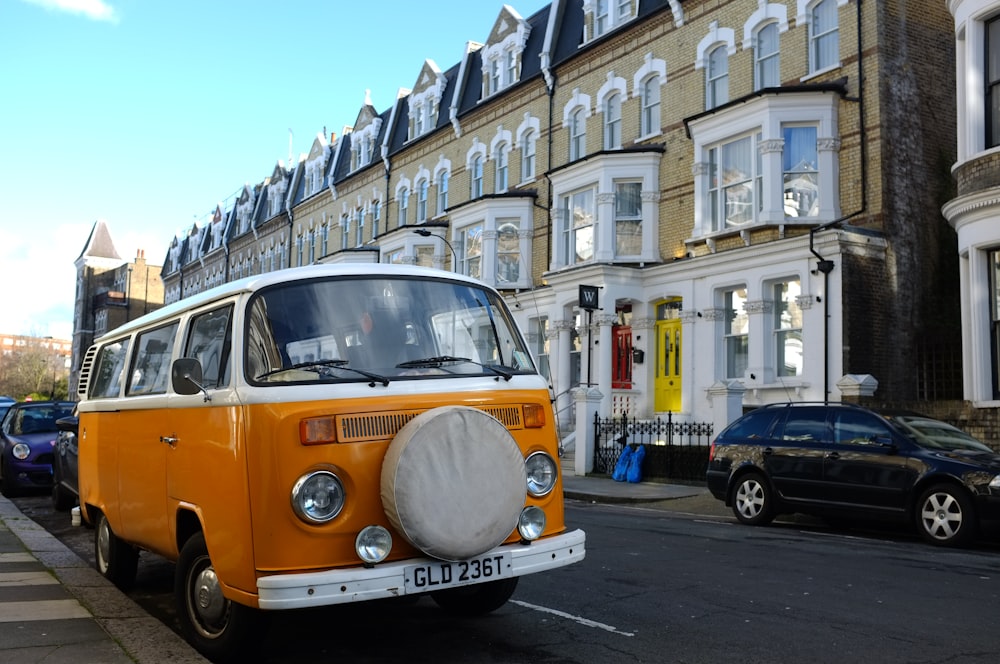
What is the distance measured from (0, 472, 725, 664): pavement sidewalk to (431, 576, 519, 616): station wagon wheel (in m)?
1.81

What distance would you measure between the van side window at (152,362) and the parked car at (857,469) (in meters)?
8.47

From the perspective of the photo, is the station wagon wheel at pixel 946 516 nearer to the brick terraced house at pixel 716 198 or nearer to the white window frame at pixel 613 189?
the brick terraced house at pixel 716 198

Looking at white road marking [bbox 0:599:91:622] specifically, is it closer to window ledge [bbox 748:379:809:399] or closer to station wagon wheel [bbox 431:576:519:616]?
station wagon wheel [bbox 431:576:519:616]

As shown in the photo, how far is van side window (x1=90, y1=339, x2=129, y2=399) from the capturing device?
7414mm

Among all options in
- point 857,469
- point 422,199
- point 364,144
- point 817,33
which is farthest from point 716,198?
point 364,144

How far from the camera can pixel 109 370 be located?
25.7 feet

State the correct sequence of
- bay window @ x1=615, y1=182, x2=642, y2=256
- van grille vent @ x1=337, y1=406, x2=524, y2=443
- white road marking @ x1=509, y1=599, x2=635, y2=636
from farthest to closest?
bay window @ x1=615, y1=182, x2=642, y2=256 → white road marking @ x1=509, y1=599, x2=635, y2=636 → van grille vent @ x1=337, y1=406, x2=524, y2=443

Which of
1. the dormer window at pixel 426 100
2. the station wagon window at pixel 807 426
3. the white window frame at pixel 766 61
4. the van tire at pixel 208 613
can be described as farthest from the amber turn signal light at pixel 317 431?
the dormer window at pixel 426 100

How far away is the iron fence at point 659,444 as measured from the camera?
18.7 meters

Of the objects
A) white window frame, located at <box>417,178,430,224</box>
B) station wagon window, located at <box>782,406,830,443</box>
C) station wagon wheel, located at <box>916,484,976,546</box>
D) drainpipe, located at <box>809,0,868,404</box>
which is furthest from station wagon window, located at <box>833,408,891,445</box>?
white window frame, located at <box>417,178,430,224</box>

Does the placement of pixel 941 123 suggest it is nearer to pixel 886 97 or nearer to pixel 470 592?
pixel 886 97

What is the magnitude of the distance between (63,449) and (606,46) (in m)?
18.7

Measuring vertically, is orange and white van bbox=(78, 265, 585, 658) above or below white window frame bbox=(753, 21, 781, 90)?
below

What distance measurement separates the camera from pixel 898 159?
61.8 feet
